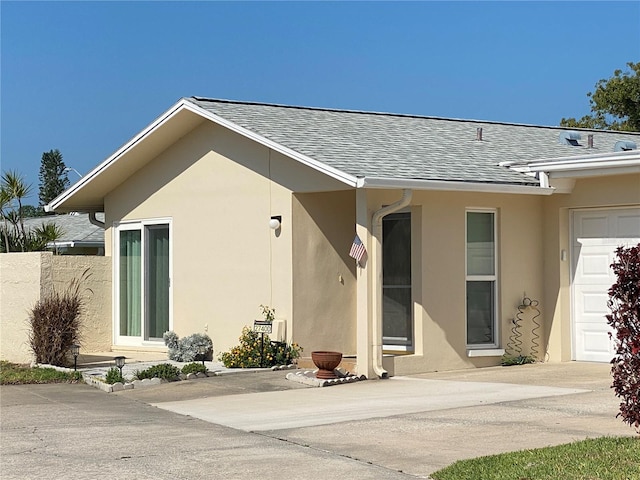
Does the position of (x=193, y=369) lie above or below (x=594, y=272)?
below

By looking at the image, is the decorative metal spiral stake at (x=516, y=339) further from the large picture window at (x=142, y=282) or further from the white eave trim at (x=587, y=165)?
the large picture window at (x=142, y=282)

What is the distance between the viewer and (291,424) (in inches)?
410

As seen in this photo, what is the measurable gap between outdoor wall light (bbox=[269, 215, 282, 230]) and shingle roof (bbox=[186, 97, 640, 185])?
4.30 feet

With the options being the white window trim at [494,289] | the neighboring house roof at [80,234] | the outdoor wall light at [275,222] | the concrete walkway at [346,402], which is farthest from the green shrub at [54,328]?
the neighboring house roof at [80,234]

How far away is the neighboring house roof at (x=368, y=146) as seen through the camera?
14461mm

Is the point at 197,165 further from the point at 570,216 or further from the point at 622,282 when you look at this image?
the point at 622,282

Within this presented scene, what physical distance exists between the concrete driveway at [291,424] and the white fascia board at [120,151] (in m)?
4.89

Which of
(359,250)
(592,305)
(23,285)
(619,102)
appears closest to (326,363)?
(359,250)

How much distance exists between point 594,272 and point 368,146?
163 inches

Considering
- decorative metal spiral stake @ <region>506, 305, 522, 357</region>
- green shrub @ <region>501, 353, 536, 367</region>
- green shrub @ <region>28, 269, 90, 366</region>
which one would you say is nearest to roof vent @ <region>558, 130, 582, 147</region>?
decorative metal spiral stake @ <region>506, 305, 522, 357</region>

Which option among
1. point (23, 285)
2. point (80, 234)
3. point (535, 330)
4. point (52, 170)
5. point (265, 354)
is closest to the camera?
point (265, 354)

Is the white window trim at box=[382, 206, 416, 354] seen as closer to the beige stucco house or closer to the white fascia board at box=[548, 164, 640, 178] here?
the beige stucco house

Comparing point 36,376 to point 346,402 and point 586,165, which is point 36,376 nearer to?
point 346,402

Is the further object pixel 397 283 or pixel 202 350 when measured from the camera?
pixel 202 350
